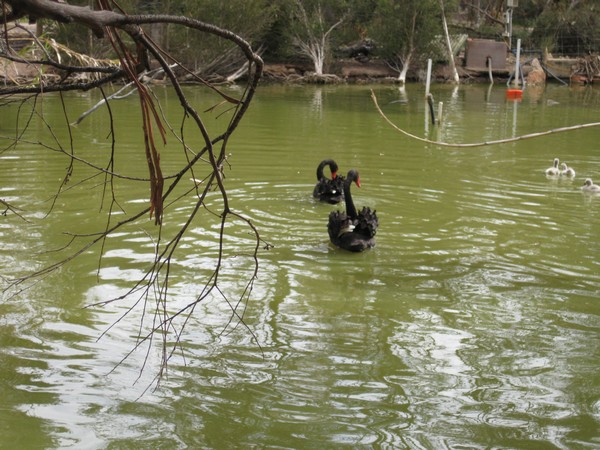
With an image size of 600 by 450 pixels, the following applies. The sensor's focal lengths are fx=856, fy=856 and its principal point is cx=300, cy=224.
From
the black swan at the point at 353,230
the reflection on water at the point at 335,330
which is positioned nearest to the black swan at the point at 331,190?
the reflection on water at the point at 335,330

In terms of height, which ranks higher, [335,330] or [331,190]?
[331,190]

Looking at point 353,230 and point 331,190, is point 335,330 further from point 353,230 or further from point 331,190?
point 331,190

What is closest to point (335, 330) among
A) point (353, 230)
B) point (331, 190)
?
point (353, 230)

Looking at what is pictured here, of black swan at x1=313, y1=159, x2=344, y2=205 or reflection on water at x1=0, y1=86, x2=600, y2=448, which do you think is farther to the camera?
black swan at x1=313, y1=159, x2=344, y2=205

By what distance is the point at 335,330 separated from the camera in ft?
18.0

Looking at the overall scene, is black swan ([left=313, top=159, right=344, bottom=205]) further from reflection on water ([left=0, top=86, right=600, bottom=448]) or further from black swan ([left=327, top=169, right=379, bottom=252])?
black swan ([left=327, top=169, right=379, bottom=252])

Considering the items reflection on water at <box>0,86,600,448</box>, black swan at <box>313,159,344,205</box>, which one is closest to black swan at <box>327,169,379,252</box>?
reflection on water at <box>0,86,600,448</box>

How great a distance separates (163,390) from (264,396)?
1.78ft

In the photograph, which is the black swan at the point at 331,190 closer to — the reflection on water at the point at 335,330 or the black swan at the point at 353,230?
the reflection on water at the point at 335,330

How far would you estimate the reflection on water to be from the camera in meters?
4.21

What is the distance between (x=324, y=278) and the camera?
662cm

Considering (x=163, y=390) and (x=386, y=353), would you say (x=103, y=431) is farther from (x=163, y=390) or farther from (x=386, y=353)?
(x=386, y=353)

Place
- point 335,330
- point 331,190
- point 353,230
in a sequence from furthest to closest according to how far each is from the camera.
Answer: point 331,190 < point 353,230 < point 335,330

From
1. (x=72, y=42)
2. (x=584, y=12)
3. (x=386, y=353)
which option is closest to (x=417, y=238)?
(x=386, y=353)
